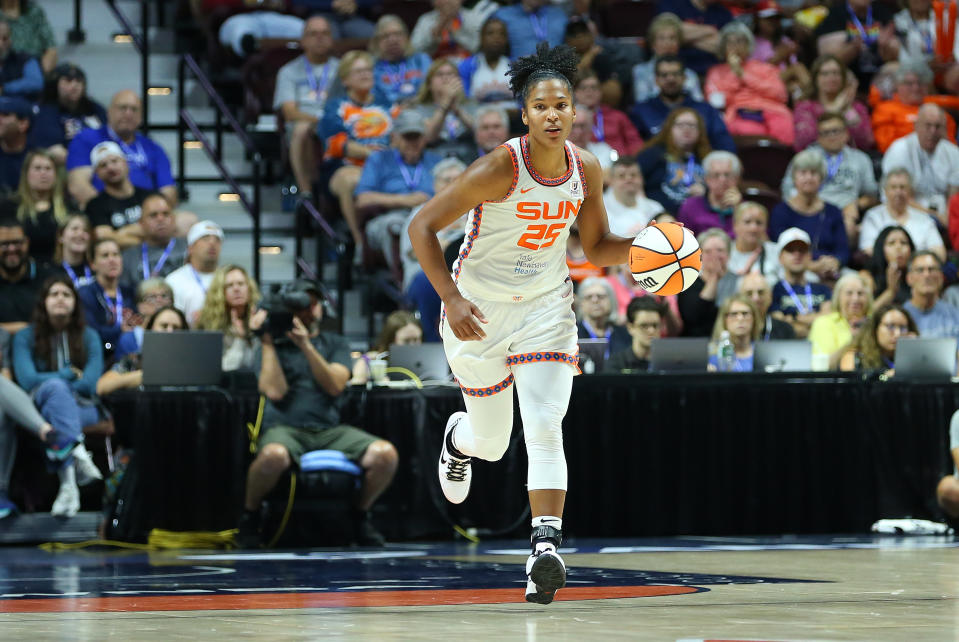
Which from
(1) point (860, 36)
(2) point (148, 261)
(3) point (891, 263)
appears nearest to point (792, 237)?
(3) point (891, 263)

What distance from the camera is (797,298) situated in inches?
389

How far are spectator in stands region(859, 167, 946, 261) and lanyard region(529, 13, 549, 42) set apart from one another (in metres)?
3.09

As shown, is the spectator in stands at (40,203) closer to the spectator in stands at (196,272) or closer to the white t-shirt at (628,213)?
the spectator in stands at (196,272)

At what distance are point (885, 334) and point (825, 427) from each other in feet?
2.62

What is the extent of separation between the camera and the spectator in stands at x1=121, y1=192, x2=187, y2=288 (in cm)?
953

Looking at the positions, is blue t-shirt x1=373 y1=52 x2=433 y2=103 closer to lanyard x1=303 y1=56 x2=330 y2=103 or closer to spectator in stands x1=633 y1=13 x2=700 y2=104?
lanyard x1=303 y1=56 x2=330 y2=103

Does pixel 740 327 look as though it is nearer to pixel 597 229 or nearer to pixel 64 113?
pixel 597 229

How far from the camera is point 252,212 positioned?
420 inches

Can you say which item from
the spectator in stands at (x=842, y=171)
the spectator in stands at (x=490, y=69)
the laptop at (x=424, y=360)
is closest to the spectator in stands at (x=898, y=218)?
the spectator in stands at (x=842, y=171)

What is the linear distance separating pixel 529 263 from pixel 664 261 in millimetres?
466

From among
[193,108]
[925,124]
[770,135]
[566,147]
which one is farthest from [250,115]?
[566,147]

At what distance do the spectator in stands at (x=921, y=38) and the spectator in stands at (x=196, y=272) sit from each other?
6694mm

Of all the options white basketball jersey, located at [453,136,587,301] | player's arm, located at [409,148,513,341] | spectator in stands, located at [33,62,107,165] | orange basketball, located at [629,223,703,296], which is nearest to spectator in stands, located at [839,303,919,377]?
orange basketball, located at [629,223,703,296]

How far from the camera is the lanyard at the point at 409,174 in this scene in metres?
10.5
